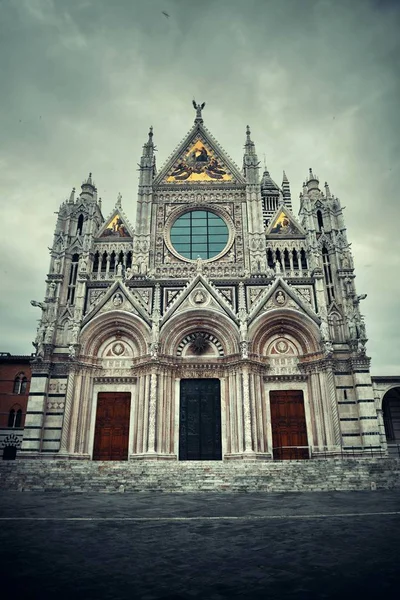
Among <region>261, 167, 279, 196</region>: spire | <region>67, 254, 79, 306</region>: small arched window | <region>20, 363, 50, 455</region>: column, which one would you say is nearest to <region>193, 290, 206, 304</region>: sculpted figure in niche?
<region>67, 254, 79, 306</region>: small arched window

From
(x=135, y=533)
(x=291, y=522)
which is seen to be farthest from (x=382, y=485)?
(x=135, y=533)

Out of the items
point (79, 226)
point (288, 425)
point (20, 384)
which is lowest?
point (288, 425)

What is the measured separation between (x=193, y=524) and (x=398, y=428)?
33.0 meters

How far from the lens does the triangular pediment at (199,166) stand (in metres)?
26.7

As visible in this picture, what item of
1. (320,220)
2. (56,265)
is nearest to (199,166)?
(320,220)

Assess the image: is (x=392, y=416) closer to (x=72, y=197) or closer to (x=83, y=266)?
(x=83, y=266)

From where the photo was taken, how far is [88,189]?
87.2 ft

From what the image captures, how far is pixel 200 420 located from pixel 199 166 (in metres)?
16.2

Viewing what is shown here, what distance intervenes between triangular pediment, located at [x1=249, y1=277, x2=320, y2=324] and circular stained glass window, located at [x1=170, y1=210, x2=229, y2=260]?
4.37 metres

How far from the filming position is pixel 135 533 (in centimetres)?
552

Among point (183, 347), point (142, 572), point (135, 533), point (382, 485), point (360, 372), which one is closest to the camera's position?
point (142, 572)

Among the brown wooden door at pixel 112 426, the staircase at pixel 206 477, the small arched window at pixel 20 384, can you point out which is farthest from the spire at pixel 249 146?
the small arched window at pixel 20 384

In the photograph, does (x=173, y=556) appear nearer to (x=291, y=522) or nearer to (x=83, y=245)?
(x=291, y=522)

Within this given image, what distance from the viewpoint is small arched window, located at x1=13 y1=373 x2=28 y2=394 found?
91.8ft
